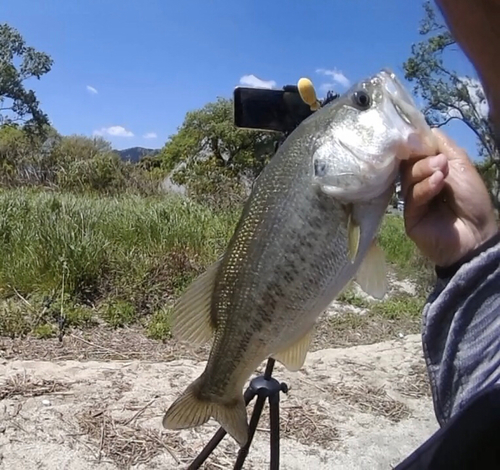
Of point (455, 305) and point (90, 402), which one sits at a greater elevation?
point (455, 305)

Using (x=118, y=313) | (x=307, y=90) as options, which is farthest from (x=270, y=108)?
(x=118, y=313)

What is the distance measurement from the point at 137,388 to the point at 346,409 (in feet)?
4.40

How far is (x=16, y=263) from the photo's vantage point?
19.4ft

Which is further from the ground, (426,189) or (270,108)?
(270,108)

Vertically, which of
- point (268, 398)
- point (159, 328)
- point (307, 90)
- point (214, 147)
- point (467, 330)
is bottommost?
point (159, 328)

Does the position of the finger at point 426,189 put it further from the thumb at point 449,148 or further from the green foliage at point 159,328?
the green foliage at point 159,328

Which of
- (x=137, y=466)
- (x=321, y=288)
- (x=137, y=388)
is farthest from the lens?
(x=137, y=388)

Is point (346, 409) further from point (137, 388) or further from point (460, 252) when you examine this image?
point (460, 252)

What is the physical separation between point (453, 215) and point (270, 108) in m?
0.73

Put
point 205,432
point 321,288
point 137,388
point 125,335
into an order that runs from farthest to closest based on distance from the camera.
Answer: point 125,335 < point 137,388 < point 205,432 < point 321,288

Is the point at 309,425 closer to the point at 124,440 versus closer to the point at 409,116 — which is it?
the point at 124,440

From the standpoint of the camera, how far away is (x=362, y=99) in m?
1.43

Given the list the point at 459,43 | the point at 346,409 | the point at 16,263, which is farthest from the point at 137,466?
the point at 16,263

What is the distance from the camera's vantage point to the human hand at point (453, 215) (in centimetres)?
144
